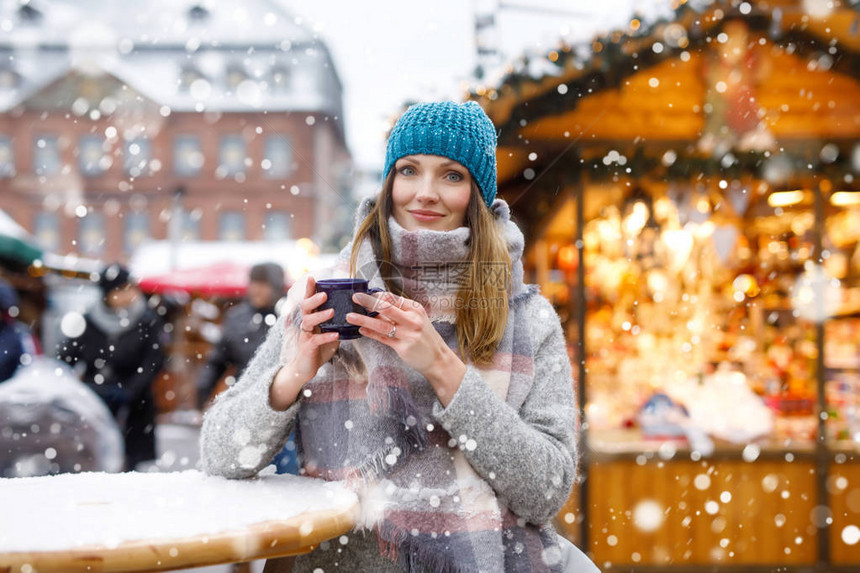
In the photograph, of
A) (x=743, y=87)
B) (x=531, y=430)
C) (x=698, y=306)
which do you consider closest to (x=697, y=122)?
(x=743, y=87)

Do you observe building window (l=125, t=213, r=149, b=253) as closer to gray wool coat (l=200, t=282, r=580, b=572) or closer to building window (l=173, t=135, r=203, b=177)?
building window (l=173, t=135, r=203, b=177)

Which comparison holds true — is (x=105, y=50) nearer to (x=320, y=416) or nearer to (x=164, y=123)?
(x=164, y=123)

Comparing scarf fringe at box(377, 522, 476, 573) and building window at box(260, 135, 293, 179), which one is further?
building window at box(260, 135, 293, 179)

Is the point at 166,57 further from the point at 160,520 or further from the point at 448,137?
the point at 160,520

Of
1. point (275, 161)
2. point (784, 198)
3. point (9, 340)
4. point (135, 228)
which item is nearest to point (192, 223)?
point (135, 228)

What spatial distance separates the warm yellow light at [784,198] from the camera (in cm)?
422

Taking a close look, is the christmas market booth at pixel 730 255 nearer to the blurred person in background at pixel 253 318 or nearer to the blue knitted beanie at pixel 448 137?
the blurred person in background at pixel 253 318

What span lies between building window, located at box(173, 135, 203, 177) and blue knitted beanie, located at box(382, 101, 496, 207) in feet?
89.7

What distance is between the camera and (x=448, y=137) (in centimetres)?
147

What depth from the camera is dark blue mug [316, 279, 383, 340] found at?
1.27m

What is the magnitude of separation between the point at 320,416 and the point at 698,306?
378 cm

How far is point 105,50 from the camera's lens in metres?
26.3

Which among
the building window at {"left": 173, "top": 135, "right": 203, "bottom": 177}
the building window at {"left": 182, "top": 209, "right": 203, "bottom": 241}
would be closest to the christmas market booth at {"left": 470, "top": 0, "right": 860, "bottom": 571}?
the building window at {"left": 173, "top": 135, "right": 203, "bottom": 177}

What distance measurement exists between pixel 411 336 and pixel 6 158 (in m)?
30.8
